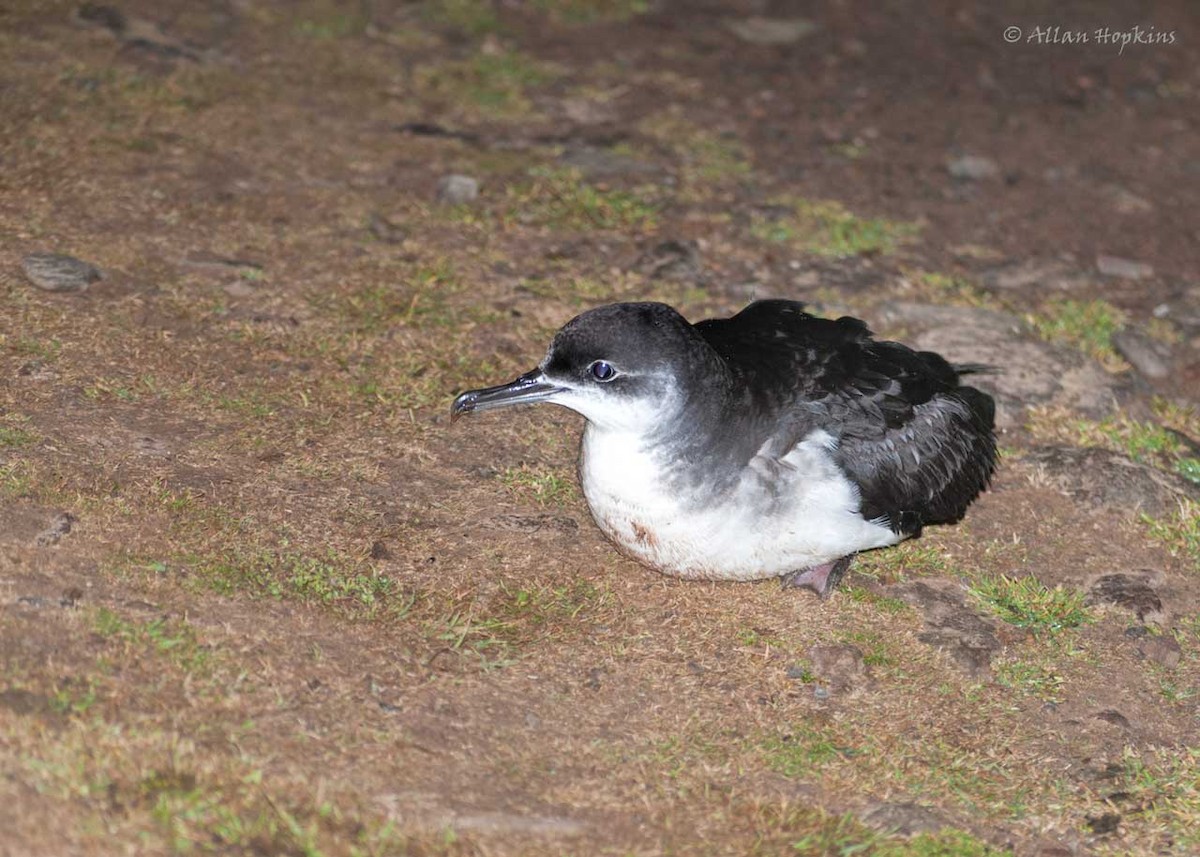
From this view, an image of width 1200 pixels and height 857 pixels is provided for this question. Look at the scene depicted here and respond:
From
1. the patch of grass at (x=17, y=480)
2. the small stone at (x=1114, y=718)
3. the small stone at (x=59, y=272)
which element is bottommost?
the small stone at (x=1114, y=718)

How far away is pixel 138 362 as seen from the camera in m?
6.16

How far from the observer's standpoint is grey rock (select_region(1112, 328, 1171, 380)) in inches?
289

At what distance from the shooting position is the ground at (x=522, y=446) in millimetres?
4465

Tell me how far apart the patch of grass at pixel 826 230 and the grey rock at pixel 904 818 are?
3.98m

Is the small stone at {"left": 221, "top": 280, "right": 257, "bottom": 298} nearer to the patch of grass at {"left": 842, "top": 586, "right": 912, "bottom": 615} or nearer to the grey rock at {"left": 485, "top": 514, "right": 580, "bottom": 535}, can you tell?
the grey rock at {"left": 485, "top": 514, "right": 580, "bottom": 535}

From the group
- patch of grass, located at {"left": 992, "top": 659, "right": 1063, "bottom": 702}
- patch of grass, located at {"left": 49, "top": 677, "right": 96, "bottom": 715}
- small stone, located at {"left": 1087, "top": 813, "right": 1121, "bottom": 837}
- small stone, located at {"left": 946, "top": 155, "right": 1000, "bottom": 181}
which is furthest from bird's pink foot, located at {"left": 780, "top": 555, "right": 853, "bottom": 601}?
small stone, located at {"left": 946, "top": 155, "right": 1000, "bottom": 181}

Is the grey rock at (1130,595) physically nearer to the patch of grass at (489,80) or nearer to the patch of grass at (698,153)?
the patch of grass at (698,153)

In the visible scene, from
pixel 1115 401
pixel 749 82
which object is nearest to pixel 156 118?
pixel 749 82

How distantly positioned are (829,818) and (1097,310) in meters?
4.14

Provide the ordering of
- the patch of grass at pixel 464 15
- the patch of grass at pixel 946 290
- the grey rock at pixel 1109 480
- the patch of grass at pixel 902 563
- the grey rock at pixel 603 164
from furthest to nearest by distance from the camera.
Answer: the patch of grass at pixel 464 15, the grey rock at pixel 603 164, the patch of grass at pixel 946 290, the grey rock at pixel 1109 480, the patch of grass at pixel 902 563

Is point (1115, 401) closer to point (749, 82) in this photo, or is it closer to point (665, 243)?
point (665, 243)

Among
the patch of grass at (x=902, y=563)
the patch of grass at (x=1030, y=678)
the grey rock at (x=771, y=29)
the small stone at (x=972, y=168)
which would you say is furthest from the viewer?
the grey rock at (x=771, y=29)

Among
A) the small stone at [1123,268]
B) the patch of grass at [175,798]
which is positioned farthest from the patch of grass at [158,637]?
the small stone at [1123,268]

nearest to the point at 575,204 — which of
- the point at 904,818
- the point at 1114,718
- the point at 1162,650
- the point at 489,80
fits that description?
the point at 489,80
